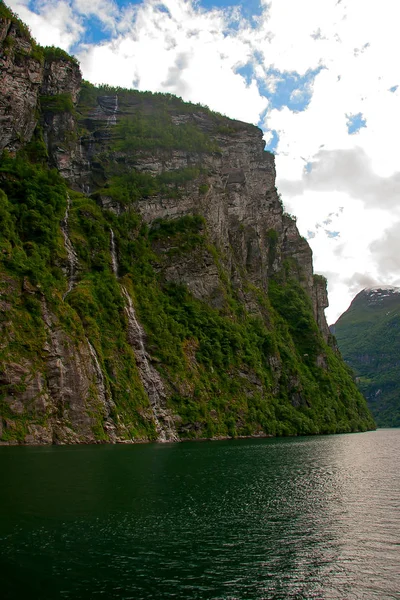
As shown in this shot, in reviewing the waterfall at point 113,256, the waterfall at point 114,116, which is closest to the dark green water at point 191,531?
the waterfall at point 113,256

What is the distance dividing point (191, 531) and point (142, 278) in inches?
2937

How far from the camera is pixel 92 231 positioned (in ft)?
301

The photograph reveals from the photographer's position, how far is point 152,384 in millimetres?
79875

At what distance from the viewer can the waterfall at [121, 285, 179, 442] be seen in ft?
252

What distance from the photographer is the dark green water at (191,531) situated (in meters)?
17.5

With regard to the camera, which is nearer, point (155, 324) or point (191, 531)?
point (191, 531)

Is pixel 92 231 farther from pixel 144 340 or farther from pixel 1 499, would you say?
pixel 1 499

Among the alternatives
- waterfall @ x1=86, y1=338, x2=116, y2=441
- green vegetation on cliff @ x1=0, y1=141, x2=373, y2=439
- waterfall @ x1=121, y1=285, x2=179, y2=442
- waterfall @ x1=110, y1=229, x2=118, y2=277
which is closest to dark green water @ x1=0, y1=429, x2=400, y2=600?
waterfall @ x1=86, y1=338, x2=116, y2=441

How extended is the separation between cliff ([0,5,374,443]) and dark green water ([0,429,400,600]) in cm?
2319

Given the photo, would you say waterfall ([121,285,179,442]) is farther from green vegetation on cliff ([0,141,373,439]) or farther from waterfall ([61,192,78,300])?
waterfall ([61,192,78,300])

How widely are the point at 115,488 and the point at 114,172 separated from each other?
3604 inches

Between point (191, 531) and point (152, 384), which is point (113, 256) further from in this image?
point (191, 531)

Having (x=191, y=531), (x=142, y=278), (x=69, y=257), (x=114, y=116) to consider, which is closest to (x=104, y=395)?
(x=69, y=257)

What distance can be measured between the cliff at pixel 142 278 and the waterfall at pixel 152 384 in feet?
1.10
